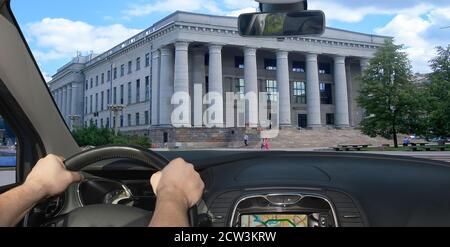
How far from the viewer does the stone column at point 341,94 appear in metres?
2.63

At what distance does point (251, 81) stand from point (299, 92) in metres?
0.40

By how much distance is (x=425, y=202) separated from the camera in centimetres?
208

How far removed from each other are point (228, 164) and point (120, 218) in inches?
32.7

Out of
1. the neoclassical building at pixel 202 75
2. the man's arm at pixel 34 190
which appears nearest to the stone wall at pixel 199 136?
the neoclassical building at pixel 202 75

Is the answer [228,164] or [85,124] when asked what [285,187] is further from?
[85,124]

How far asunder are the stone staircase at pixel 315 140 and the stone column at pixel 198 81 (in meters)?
0.49

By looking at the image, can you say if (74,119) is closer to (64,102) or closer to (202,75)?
(64,102)

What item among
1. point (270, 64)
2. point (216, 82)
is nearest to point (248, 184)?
point (216, 82)

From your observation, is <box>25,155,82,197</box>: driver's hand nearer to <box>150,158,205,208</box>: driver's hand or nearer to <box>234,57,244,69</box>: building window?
<box>150,158,205,208</box>: driver's hand

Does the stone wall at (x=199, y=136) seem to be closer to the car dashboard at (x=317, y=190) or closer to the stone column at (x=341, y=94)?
the car dashboard at (x=317, y=190)

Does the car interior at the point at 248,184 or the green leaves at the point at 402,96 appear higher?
the green leaves at the point at 402,96

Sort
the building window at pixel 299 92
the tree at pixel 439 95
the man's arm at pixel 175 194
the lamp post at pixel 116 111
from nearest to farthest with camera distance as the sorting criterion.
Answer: the man's arm at pixel 175 194, the tree at pixel 439 95, the lamp post at pixel 116 111, the building window at pixel 299 92

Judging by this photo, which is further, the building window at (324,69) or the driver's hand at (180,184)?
the building window at (324,69)

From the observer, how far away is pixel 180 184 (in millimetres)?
1472
